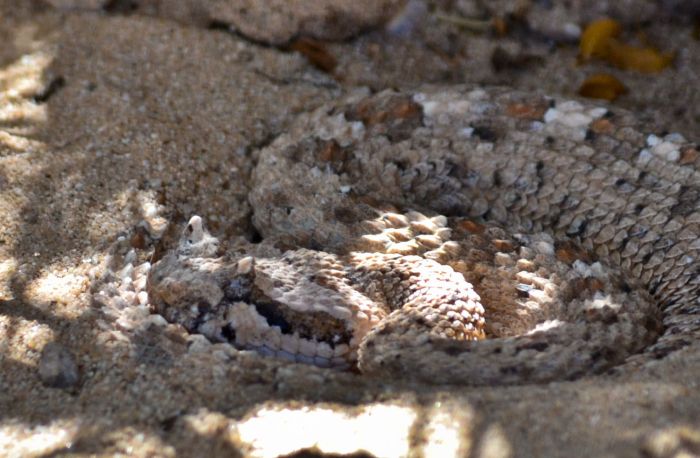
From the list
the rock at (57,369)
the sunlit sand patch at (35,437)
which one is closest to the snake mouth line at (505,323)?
the rock at (57,369)

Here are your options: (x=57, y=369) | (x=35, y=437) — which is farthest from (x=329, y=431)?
(x=57, y=369)

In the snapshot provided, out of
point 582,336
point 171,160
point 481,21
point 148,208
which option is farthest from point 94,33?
point 582,336

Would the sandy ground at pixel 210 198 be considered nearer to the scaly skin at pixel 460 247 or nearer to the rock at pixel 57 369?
the rock at pixel 57 369

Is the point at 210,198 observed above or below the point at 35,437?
above

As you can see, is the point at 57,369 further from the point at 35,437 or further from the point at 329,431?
the point at 329,431

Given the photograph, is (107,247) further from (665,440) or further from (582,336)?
(665,440)

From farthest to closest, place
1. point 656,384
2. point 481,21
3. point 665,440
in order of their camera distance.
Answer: point 481,21 < point 656,384 < point 665,440
